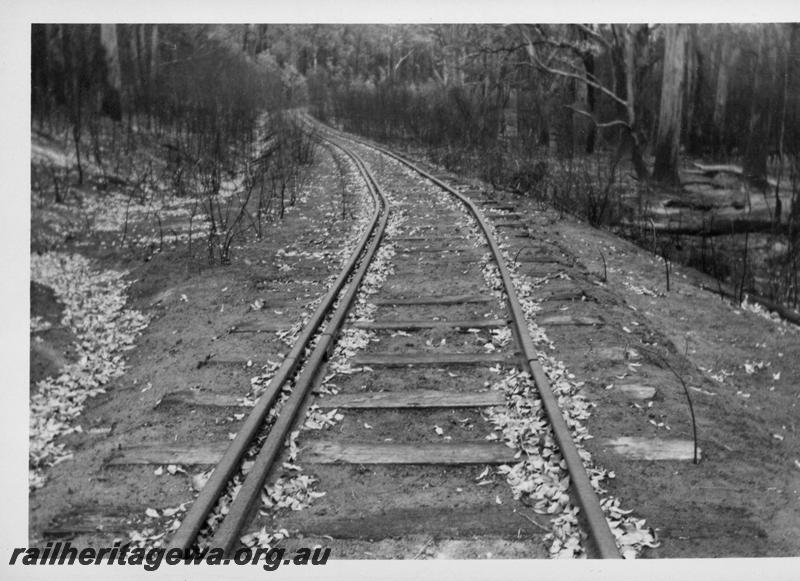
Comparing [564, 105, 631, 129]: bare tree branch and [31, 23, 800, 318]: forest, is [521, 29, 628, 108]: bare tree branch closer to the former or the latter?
[31, 23, 800, 318]: forest

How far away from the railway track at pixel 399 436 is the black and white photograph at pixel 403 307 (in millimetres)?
18

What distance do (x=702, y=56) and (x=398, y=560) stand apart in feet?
13.8

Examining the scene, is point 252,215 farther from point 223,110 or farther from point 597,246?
point 597,246

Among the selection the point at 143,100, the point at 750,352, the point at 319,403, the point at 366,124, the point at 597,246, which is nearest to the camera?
the point at 319,403

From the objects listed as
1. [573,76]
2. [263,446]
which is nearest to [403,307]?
[263,446]

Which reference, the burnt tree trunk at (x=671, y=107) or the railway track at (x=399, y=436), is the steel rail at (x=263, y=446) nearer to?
the railway track at (x=399, y=436)

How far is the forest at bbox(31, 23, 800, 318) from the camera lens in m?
4.85

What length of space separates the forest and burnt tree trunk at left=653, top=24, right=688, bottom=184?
2cm

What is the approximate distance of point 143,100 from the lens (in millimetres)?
5496

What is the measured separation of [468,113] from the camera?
23.2 feet

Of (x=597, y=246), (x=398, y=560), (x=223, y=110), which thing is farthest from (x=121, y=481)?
(x=597, y=246)

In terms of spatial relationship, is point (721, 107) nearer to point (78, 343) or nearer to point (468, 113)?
point (468, 113)

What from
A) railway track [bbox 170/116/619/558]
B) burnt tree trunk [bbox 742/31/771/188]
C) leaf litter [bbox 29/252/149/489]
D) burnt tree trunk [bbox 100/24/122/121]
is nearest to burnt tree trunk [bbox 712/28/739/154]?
burnt tree trunk [bbox 742/31/771/188]

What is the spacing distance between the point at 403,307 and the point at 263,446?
7.33 feet
